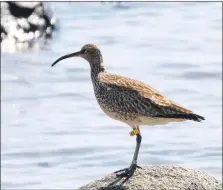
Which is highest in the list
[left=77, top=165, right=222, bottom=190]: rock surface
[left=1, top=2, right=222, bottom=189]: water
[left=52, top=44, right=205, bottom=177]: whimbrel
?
[left=52, top=44, right=205, bottom=177]: whimbrel

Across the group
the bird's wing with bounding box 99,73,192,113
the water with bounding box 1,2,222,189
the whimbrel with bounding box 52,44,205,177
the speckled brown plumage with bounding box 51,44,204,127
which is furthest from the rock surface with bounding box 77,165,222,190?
the water with bounding box 1,2,222,189

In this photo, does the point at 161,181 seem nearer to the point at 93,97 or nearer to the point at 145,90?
the point at 145,90

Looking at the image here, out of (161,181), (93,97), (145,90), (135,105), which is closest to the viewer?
(161,181)

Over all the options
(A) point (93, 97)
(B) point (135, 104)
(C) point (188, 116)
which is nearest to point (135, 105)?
(B) point (135, 104)

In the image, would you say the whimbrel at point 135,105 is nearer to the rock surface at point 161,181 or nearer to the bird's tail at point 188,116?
the bird's tail at point 188,116

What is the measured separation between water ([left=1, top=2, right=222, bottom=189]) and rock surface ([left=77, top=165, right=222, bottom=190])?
630 centimetres

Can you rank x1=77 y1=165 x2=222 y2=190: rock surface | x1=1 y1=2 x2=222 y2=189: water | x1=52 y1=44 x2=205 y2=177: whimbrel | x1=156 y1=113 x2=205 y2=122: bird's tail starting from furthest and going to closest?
x1=1 y1=2 x2=222 y2=189: water, x1=52 y1=44 x2=205 y2=177: whimbrel, x1=77 y1=165 x2=222 y2=190: rock surface, x1=156 y1=113 x2=205 y2=122: bird's tail

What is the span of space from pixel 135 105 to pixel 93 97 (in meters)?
11.2

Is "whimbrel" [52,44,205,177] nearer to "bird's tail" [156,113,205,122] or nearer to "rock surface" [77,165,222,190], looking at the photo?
"bird's tail" [156,113,205,122]

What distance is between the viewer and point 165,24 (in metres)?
32.2

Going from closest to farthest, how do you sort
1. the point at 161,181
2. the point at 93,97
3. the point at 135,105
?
1. the point at 161,181
2. the point at 135,105
3. the point at 93,97

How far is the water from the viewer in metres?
21.2

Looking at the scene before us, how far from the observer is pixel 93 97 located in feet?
81.2

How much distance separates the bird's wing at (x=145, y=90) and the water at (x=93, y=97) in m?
5.94
